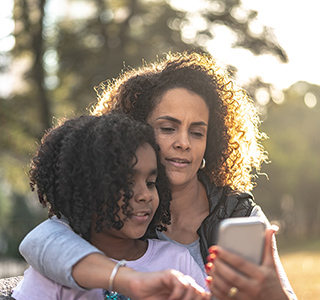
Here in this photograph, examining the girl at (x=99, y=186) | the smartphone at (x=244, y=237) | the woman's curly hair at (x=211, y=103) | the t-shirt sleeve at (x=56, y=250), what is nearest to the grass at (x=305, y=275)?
the woman's curly hair at (x=211, y=103)

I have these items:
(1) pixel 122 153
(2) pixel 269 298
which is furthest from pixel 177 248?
(2) pixel 269 298

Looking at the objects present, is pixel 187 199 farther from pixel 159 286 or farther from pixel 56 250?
pixel 159 286

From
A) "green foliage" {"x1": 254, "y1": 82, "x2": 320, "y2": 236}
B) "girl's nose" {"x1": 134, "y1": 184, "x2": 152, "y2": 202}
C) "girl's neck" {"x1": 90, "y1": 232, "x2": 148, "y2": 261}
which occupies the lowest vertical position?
"girl's neck" {"x1": 90, "y1": 232, "x2": 148, "y2": 261}

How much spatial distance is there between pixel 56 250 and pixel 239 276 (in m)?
0.70

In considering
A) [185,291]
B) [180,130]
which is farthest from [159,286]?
[180,130]

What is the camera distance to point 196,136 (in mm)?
3111

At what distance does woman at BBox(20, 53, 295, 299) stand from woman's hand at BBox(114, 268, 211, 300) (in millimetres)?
932

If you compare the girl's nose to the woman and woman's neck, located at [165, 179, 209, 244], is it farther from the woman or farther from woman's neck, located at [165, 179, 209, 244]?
woman's neck, located at [165, 179, 209, 244]

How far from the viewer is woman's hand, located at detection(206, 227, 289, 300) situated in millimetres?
1580

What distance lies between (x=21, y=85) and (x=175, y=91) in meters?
10.3

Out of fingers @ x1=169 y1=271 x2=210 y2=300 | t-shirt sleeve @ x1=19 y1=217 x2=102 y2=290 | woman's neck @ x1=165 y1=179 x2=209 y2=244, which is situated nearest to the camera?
fingers @ x1=169 y1=271 x2=210 y2=300

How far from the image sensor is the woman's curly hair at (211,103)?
10.7 ft

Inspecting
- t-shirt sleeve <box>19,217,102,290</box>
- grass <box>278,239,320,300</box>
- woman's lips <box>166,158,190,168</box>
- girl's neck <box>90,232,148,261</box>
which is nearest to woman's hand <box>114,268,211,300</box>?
t-shirt sleeve <box>19,217,102,290</box>

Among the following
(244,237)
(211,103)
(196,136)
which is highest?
(211,103)
